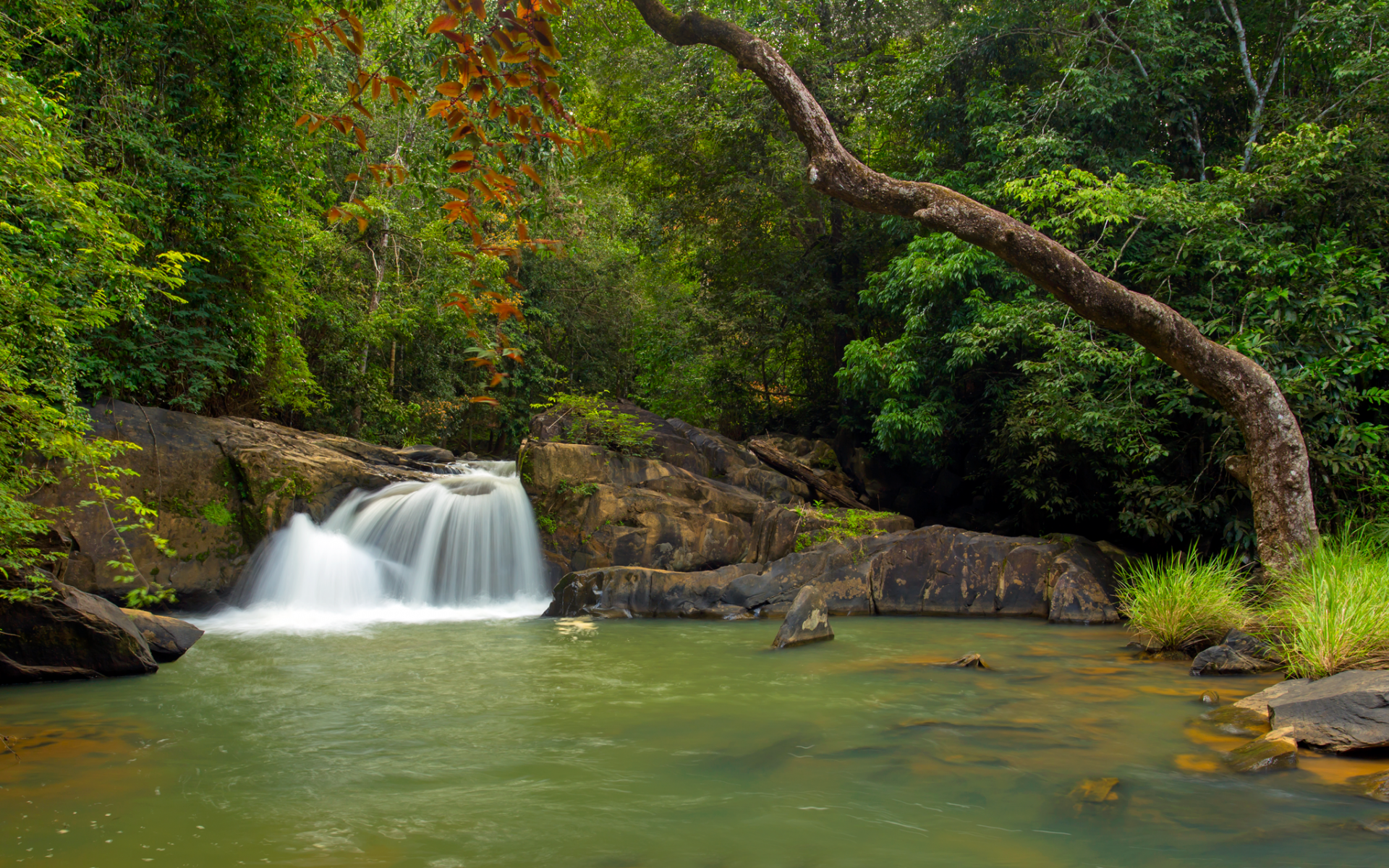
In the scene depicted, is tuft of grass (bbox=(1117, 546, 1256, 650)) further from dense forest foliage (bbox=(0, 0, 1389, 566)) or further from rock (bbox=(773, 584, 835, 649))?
rock (bbox=(773, 584, 835, 649))

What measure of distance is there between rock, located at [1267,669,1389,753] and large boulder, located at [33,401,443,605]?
1166 cm

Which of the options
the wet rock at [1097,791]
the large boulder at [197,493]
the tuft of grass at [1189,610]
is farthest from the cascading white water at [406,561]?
the wet rock at [1097,791]

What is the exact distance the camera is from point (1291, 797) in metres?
3.86

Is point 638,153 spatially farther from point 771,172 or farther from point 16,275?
point 16,275

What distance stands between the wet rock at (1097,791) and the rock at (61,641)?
717cm

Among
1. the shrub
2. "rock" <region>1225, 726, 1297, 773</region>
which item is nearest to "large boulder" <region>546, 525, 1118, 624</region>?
the shrub

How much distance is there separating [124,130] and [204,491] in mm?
4875

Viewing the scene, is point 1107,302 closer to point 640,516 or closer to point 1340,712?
point 1340,712

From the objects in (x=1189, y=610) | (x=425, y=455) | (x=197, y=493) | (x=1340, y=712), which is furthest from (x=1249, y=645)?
(x=425, y=455)

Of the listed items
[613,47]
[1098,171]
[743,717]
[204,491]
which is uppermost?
[613,47]

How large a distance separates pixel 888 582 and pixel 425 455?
9.88 meters

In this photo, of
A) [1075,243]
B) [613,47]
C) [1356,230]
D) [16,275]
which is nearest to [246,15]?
[16,275]

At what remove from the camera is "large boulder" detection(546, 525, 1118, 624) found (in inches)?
416

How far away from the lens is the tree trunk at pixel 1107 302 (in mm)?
7738
